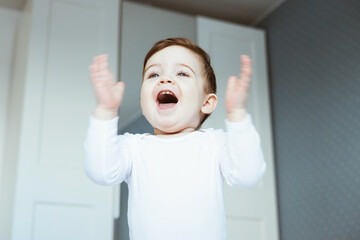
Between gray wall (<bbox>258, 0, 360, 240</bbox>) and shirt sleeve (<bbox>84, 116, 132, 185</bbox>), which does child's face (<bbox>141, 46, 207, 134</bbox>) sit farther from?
gray wall (<bbox>258, 0, 360, 240</bbox>)

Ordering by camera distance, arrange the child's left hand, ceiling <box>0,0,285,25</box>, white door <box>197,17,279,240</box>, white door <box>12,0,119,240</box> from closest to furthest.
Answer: the child's left hand → white door <box>12,0,119,240</box> → white door <box>197,17,279,240</box> → ceiling <box>0,0,285,25</box>

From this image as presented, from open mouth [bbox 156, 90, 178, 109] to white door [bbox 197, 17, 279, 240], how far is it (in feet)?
4.69

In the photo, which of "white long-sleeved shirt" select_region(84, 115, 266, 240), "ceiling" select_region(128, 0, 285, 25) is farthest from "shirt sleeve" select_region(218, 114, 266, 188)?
"ceiling" select_region(128, 0, 285, 25)

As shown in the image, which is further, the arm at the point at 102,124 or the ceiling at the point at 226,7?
the ceiling at the point at 226,7

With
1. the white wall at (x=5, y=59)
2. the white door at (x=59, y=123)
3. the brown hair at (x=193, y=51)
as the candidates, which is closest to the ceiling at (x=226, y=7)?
the white door at (x=59, y=123)

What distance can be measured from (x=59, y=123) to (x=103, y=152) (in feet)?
4.93

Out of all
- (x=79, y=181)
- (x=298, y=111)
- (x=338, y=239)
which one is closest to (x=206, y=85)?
(x=79, y=181)

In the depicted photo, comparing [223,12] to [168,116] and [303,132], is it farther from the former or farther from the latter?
[168,116]

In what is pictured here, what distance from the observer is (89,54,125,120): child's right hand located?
82 cm

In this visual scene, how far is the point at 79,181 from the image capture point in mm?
2227

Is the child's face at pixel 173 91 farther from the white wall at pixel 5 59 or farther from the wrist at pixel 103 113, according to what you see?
the white wall at pixel 5 59

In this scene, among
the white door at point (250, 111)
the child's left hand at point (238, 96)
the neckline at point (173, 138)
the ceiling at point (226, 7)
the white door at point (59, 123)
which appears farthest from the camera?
the ceiling at point (226, 7)

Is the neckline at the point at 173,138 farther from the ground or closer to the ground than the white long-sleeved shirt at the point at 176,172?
farther from the ground

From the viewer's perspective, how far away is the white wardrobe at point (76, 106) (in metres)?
Result: 2.16
